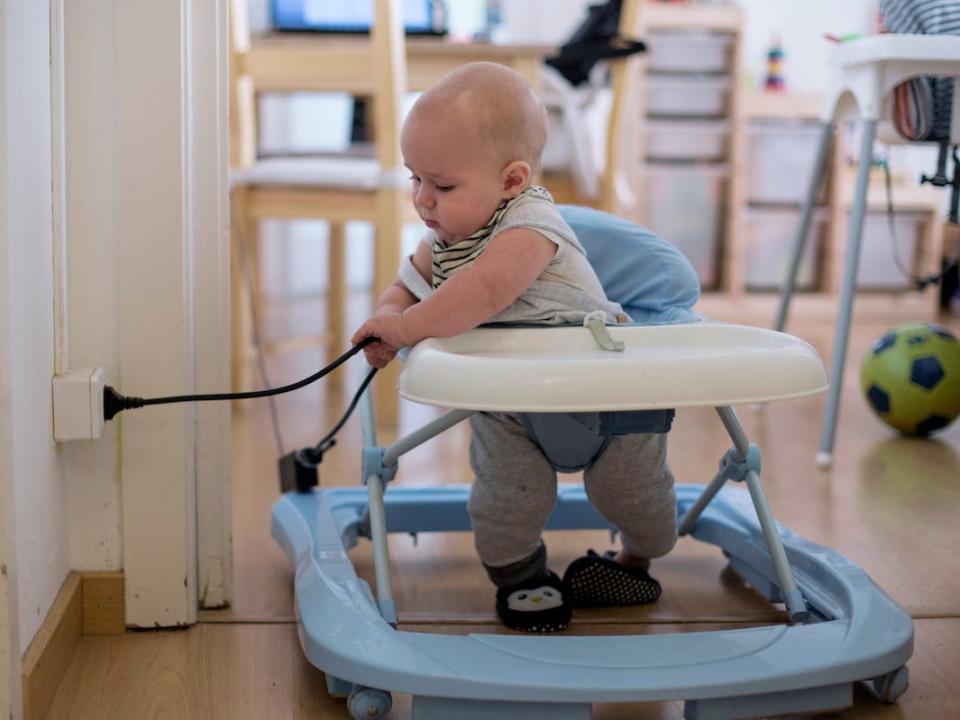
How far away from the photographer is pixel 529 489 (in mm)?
1270

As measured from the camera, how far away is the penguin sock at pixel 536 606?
1291 millimetres

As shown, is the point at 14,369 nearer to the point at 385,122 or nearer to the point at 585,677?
the point at 585,677

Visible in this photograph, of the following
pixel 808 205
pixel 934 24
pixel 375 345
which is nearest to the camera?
pixel 375 345

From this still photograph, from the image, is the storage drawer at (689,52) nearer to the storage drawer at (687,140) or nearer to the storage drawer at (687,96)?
the storage drawer at (687,96)

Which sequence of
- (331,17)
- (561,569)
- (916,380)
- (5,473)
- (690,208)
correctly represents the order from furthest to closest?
(690,208) → (331,17) → (916,380) → (561,569) → (5,473)

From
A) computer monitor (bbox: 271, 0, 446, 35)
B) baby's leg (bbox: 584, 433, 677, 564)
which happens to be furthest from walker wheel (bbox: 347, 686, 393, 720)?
computer monitor (bbox: 271, 0, 446, 35)

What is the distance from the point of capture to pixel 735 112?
3975mm

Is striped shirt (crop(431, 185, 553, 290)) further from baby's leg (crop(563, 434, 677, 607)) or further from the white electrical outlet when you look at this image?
the white electrical outlet

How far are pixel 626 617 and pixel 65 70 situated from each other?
827 millimetres

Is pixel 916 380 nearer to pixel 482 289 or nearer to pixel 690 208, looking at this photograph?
pixel 482 289

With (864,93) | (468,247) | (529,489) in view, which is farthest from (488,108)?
(864,93)

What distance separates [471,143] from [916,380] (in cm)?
137

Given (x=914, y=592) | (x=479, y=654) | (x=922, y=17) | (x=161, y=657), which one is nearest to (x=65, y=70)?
(x=161, y=657)

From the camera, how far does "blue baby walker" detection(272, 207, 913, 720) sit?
0.97m
